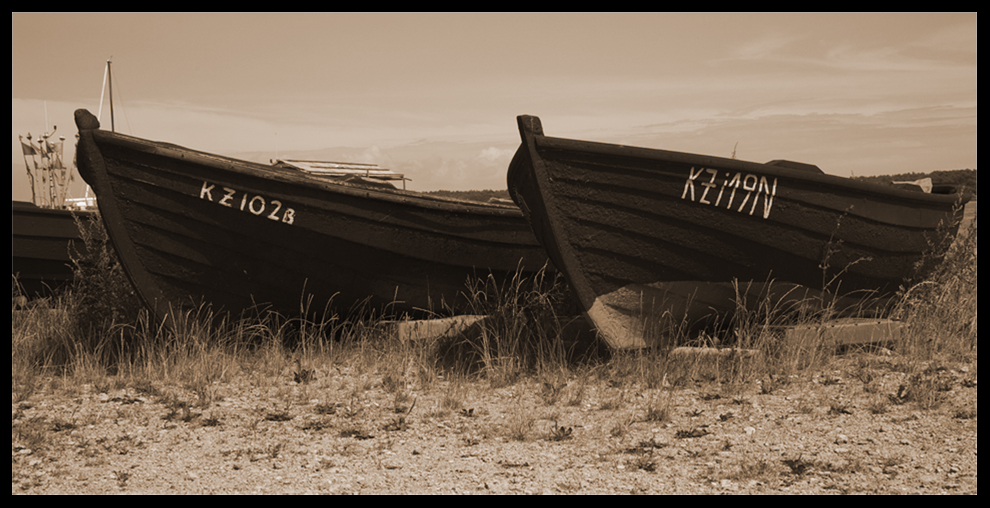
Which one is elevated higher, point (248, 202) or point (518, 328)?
point (248, 202)

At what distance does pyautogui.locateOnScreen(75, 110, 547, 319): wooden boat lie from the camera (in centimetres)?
543

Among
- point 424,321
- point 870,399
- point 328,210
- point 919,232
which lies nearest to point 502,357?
point 424,321

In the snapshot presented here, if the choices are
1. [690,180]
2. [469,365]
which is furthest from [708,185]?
[469,365]

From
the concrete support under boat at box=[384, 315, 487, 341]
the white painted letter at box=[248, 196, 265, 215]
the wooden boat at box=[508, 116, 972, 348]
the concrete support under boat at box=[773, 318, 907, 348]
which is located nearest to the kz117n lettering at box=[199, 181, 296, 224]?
the white painted letter at box=[248, 196, 265, 215]

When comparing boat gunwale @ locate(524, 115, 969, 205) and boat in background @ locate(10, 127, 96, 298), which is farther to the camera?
boat in background @ locate(10, 127, 96, 298)

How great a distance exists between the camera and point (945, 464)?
3432 mm

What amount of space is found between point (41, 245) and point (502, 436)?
6.79m

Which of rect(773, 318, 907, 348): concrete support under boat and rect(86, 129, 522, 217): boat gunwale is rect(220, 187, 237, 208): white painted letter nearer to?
rect(86, 129, 522, 217): boat gunwale

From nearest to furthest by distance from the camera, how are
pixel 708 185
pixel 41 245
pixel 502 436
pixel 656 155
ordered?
pixel 502 436
pixel 656 155
pixel 708 185
pixel 41 245

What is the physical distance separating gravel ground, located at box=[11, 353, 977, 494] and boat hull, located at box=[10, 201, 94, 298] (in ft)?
14.0

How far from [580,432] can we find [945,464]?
1.65 meters

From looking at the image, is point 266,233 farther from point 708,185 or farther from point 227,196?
point 708,185

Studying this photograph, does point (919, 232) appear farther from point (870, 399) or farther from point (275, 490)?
point (275, 490)

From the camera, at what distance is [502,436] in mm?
3904
